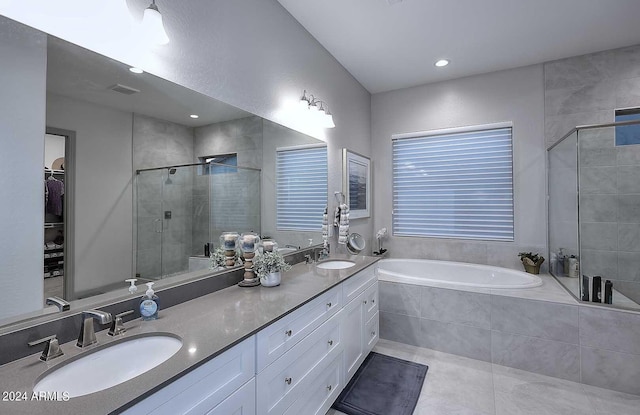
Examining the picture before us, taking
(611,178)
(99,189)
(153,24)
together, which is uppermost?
(153,24)

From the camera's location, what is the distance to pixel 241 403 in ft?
3.61

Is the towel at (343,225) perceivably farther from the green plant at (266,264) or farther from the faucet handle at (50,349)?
the faucet handle at (50,349)

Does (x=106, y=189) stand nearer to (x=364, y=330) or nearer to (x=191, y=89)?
(x=191, y=89)

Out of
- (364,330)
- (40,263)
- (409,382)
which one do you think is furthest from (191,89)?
(409,382)

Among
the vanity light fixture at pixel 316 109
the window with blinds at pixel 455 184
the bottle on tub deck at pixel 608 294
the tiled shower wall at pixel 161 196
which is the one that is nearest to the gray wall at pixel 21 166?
the tiled shower wall at pixel 161 196

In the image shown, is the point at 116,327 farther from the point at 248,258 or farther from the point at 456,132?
the point at 456,132

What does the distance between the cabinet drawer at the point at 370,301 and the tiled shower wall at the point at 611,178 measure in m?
2.03

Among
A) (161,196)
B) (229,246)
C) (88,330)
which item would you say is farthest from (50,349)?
(229,246)

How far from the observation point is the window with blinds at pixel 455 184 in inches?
137

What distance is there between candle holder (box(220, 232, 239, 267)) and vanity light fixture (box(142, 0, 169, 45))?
1.05 metres

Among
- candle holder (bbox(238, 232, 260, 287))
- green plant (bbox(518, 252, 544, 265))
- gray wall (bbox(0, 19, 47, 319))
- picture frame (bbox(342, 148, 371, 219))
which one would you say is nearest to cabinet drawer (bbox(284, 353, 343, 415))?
candle holder (bbox(238, 232, 260, 287))

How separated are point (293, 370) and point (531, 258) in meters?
3.00

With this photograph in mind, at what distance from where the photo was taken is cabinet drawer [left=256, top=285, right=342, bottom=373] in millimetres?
1221

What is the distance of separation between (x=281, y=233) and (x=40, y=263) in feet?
4.78
